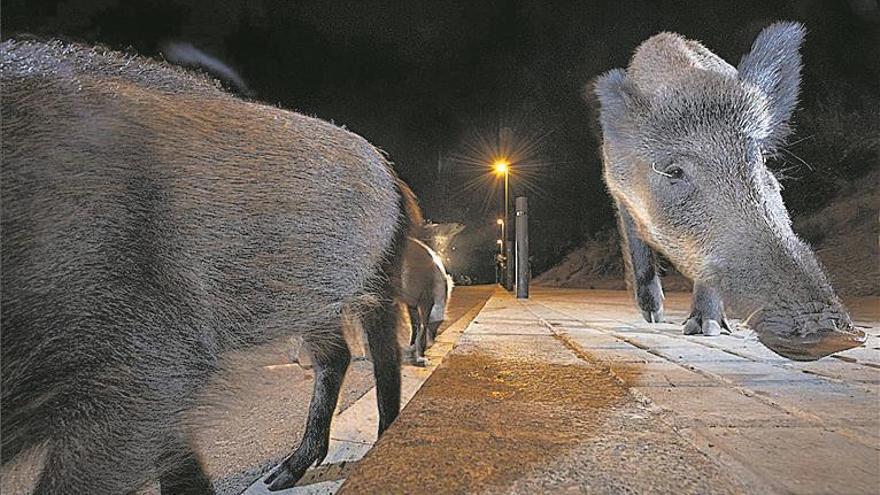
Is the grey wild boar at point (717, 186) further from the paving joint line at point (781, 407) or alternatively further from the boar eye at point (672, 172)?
the paving joint line at point (781, 407)

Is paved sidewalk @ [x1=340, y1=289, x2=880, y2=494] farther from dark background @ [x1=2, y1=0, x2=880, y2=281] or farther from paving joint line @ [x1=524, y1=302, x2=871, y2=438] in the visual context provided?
dark background @ [x1=2, y1=0, x2=880, y2=281]

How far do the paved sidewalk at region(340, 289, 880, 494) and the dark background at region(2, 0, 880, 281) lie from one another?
1.47 metres

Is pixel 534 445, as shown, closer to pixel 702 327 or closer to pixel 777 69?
pixel 702 327

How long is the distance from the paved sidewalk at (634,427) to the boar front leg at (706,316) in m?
0.77

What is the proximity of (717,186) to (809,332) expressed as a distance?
985mm

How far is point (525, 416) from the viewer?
4.20 ft

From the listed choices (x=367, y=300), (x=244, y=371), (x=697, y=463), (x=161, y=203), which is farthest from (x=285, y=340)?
(x=697, y=463)

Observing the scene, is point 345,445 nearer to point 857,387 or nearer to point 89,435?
point 89,435

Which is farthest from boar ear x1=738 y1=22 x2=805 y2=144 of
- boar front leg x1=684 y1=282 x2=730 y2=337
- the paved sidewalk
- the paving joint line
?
the paving joint line

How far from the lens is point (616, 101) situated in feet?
11.1

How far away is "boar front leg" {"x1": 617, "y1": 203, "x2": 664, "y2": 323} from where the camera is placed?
3.69 m

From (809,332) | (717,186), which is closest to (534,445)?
(809,332)

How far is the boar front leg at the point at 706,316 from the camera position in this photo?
2.95 meters

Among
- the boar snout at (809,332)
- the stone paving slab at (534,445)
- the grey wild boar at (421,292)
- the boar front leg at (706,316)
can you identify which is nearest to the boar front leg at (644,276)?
the boar front leg at (706,316)
